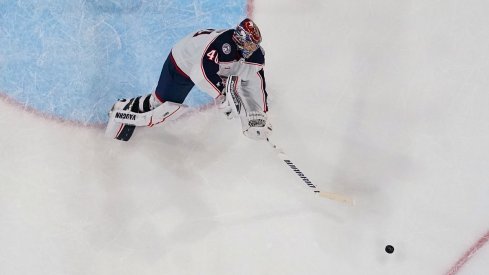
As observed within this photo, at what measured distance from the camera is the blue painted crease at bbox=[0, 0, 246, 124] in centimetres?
519

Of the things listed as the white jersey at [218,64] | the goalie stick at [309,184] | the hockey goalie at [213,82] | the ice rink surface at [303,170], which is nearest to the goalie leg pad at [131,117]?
the hockey goalie at [213,82]

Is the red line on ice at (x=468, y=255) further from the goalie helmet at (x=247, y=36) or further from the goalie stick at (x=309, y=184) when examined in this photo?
the goalie helmet at (x=247, y=36)

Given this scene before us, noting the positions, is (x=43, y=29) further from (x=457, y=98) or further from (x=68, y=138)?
(x=457, y=98)

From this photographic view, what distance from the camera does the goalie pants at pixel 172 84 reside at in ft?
15.2

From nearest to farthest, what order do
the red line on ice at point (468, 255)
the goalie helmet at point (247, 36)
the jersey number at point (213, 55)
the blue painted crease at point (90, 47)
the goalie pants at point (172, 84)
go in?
the goalie helmet at point (247, 36), the jersey number at point (213, 55), the goalie pants at point (172, 84), the red line on ice at point (468, 255), the blue painted crease at point (90, 47)

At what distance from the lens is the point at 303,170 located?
16.7 feet

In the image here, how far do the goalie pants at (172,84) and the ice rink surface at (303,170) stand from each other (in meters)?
0.44

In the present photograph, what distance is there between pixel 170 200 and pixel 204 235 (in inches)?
14.5

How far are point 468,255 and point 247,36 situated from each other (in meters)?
2.32

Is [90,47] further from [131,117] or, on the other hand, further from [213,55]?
[213,55]

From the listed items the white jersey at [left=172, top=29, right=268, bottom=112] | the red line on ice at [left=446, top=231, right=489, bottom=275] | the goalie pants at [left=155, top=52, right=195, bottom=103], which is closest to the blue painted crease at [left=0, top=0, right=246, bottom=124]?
the goalie pants at [left=155, top=52, right=195, bottom=103]

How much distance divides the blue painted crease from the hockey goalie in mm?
283

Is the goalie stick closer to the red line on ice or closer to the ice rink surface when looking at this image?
the ice rink surface

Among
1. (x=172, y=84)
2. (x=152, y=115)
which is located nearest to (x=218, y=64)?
(x=172, y=84)
